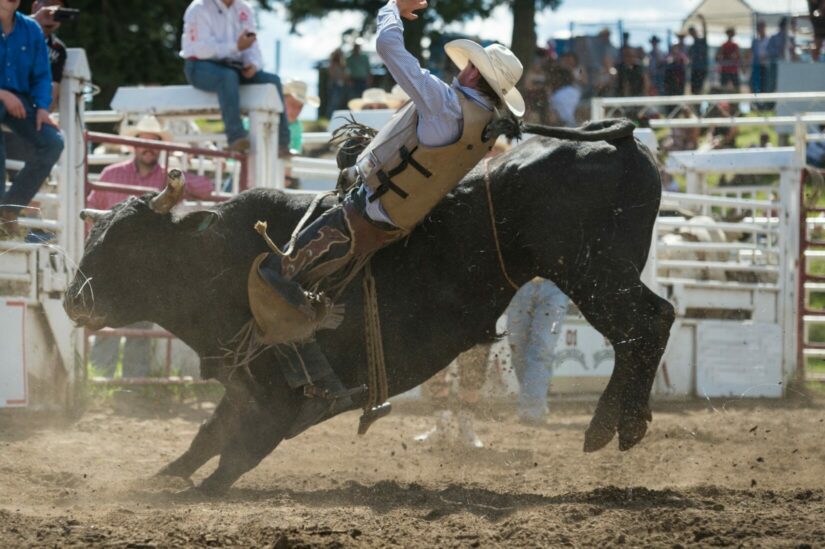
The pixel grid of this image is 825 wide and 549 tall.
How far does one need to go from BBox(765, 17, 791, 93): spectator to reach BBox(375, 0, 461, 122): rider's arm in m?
10.7

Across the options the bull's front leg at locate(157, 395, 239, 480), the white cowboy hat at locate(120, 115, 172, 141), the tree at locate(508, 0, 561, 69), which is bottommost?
the bull's front leg at locate(157, 395, 239, 480)

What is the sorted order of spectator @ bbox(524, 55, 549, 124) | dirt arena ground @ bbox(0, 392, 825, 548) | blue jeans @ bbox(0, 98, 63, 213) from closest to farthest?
dirt arena ground @ bbox(0, 392, 825, 548) < blue jeans @ bbox(0, 98, 63, 213) < spectator @ bbox(524, 55, 549, 124)

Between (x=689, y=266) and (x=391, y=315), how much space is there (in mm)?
5304

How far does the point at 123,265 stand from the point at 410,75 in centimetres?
167

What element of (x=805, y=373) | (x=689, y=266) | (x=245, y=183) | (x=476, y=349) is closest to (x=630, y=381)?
(x=476, y=349)

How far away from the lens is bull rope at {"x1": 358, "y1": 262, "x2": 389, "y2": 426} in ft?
18.8

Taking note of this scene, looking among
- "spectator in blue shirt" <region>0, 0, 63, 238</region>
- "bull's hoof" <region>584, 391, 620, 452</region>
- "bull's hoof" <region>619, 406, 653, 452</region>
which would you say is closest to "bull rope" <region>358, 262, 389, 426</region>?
"bull's hoof" <region>584, 391, 620, 452</region>

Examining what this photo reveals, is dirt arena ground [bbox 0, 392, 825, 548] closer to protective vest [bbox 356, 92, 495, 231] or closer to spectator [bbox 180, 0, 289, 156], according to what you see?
protective vest [bbox 356, 92, 495, 231]

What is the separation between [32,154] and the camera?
7.39 meters

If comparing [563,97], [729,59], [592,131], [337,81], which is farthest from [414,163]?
[337,81]

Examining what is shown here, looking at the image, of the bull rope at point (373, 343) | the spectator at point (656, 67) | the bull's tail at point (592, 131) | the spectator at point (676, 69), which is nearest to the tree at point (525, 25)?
the spectator at point (656, 67)

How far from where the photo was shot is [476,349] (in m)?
7.37

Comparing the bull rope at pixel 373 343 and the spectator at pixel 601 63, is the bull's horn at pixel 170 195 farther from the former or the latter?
the spectator at pixel 601 63

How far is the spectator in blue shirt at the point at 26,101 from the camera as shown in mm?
7188
